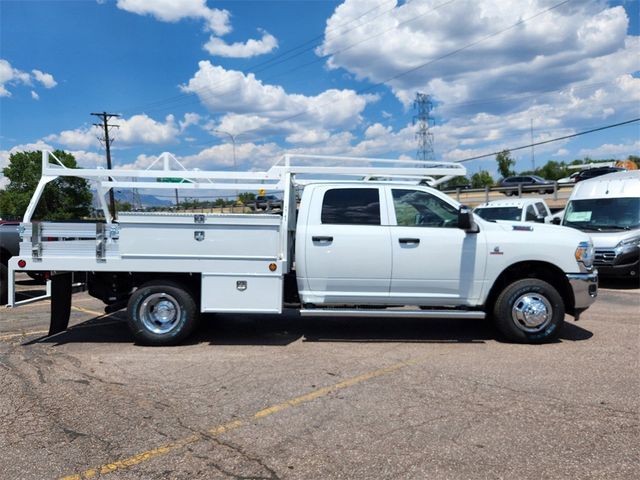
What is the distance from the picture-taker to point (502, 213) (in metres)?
15.5

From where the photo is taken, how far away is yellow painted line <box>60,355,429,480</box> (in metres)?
3.33

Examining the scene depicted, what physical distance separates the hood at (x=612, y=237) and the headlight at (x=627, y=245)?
0.19ft

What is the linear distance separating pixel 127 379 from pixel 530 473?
148 inches

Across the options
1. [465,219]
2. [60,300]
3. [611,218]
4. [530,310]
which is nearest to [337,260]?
[465,219]

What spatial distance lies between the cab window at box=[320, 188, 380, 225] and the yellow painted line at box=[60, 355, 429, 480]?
71.9 inches

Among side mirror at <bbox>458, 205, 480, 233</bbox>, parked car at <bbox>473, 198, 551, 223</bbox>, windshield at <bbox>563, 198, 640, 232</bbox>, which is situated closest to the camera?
side mirror at <bbox>458, 205, 480, 233</bbox>

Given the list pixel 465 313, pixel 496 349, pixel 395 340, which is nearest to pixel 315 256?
pixel 395 340

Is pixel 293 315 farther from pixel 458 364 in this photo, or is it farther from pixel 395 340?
pixel 458 364

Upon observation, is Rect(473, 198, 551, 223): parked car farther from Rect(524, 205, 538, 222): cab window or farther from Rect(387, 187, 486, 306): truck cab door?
Rect(387, 187, 486, 306): truck cab door

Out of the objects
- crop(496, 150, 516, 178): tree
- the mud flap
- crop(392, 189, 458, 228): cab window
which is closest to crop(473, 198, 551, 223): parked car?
crop(392, 189, 458, 228): cab window

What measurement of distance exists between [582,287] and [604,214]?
273 inches

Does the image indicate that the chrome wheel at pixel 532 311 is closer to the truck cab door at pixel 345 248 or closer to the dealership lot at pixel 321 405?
the dealership lot at pixel 321 405

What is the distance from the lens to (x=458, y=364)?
5.53 metres

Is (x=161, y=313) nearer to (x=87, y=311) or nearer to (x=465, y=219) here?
(x=87, y=311)
